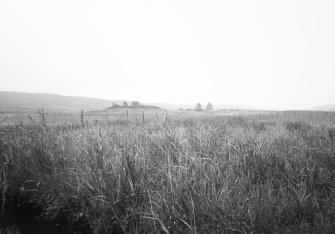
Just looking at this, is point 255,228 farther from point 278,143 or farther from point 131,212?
point 278,143

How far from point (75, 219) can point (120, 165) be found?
946mm

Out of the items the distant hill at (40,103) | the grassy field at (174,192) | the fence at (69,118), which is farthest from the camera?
the distant hill at (40,103)

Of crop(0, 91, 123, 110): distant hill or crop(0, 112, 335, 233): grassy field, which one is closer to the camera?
crop(0, 112, 335, 233): grassy field

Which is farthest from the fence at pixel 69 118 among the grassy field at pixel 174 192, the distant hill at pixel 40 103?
the distant hill at pixel 40 103

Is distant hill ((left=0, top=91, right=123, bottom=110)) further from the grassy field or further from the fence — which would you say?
the grassy field

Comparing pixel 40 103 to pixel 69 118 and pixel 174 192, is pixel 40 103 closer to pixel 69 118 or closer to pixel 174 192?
pixel 69 118

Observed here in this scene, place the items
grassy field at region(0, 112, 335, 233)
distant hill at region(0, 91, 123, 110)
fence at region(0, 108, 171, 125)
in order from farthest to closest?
distant hill at region(0, 91, 123, 110) → fence at region(0, 108, 171, 125) → grassy field at region(0, 112, 335, 233)

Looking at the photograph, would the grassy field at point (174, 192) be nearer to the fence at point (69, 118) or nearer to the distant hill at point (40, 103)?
the fence at point (69, 118)

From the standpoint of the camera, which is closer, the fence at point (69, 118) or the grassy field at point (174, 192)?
the grassy field at point (174, 192)

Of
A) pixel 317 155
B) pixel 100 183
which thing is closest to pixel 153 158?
pixel 100 183

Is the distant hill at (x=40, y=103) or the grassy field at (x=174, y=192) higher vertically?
the grassy field at (x=174, y=192)

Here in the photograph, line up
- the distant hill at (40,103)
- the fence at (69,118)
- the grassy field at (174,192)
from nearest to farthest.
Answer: the grassy field at (174,192) < the fence at (69,118) < the distant hill at (40,103)

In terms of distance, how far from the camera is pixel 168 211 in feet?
8.21

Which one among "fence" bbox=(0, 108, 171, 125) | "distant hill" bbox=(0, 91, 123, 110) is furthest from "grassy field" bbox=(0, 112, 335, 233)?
"distant hill" bbox=(0, 91, 123, 110)
